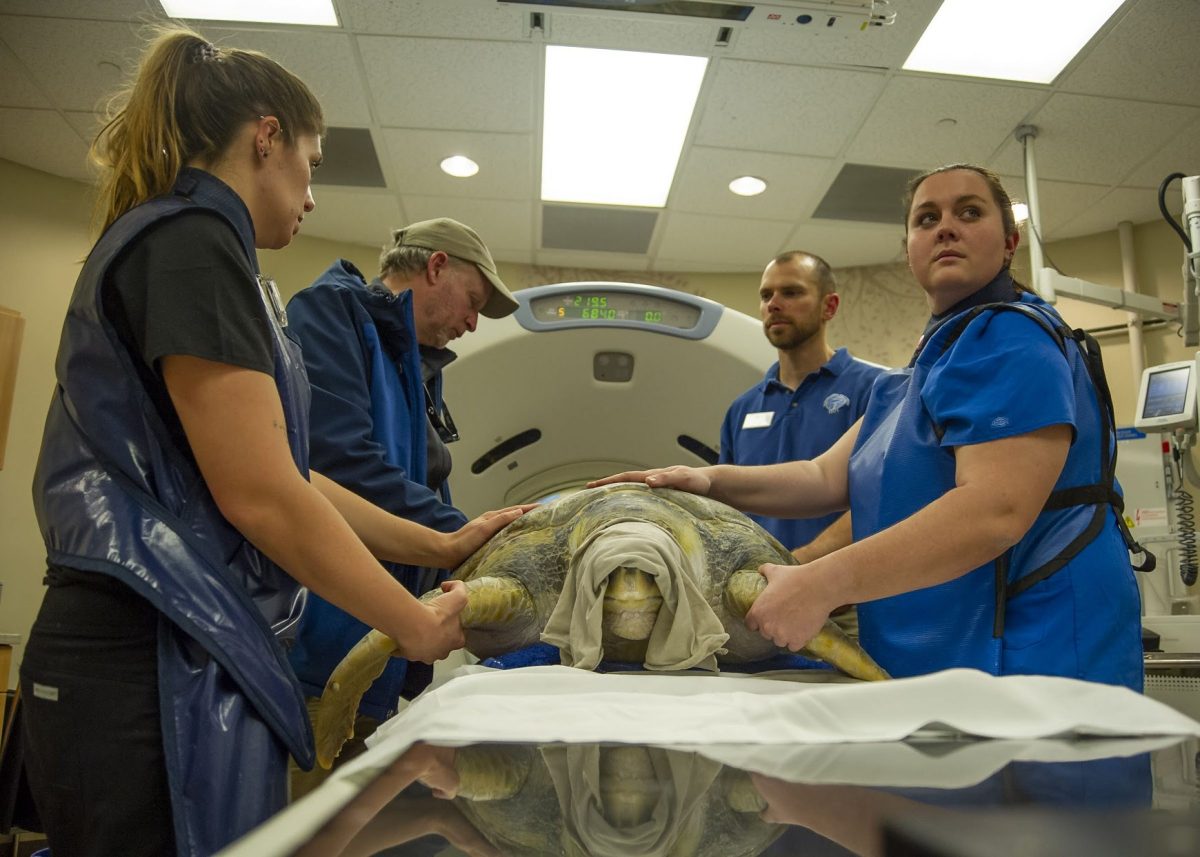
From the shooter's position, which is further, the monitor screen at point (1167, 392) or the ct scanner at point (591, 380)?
the monitor screen at point (1167, 392)

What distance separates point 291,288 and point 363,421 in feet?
12.6

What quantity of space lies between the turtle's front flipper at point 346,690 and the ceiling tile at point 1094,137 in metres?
3.76

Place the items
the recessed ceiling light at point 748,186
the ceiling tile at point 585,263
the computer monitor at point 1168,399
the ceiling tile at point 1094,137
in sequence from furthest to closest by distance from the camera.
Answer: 1. the ceiling tile at point 585,263
2. the recessed ceiling light at point 748,186
3. the ceiling tile at point 1094,137
4. the computer monitor at point 1168,399

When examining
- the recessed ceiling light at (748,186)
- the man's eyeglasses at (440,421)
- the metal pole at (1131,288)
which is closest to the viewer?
the man's eyeglasses at (440,421)

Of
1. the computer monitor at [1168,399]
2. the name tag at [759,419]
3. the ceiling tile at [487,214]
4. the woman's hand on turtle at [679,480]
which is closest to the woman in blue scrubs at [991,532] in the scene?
the woman's hand on turtle at [679,480]

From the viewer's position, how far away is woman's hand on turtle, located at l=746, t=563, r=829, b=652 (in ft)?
3.95

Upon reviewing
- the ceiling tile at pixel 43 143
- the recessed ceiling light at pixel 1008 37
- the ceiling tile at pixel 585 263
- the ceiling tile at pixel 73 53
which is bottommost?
the ceiling tile at pixel 585 263

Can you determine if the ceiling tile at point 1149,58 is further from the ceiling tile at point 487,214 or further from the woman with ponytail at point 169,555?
the woman with ponytail at point 169,555

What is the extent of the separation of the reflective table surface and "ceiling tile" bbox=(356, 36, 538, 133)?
326 centimetres

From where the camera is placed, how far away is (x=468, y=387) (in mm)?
2785

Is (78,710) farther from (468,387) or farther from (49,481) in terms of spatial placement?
(468,387)

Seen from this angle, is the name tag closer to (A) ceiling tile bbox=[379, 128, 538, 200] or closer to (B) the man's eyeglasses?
(B) the man's eyeglasses

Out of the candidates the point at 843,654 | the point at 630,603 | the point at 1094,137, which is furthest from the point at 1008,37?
the point at 630,603

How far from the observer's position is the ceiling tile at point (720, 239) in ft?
16.2
